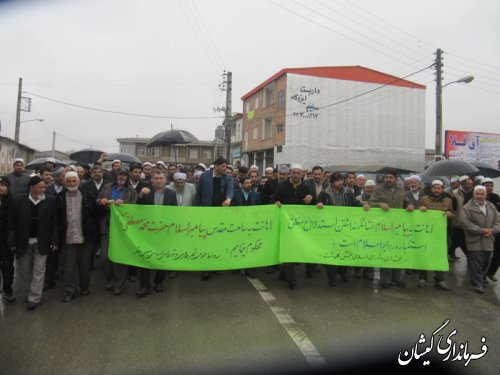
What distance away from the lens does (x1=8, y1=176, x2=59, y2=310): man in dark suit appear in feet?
14.4

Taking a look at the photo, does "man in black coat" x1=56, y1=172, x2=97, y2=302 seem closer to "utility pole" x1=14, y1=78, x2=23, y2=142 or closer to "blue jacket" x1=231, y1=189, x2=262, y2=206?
"blue jacket" x1=231, y1=189, x2=262, y2=206

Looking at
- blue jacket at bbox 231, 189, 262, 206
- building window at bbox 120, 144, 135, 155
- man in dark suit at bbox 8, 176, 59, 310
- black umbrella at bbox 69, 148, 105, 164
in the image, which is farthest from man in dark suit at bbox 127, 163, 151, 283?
building window at bbox 120, 144, 135, 155

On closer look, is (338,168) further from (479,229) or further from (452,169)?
(479,229)

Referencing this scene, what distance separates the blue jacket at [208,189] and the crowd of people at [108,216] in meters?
0.02

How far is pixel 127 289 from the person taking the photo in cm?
516

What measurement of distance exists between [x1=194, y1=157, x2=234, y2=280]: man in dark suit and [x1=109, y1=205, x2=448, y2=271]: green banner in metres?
0.59

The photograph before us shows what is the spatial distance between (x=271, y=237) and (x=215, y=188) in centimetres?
129

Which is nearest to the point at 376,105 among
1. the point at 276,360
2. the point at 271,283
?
the point at 271,283

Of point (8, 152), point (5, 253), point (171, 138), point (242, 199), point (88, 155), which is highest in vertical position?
point (8, 152)

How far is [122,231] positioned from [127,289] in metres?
0.89

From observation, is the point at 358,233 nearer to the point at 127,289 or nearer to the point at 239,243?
the point at 239,243

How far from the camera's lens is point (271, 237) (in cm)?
539

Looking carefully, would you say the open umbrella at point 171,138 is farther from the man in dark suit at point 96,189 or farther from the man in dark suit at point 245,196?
the man in dark suit at point 96,189

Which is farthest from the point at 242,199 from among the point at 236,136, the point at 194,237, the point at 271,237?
the point at 236,136
